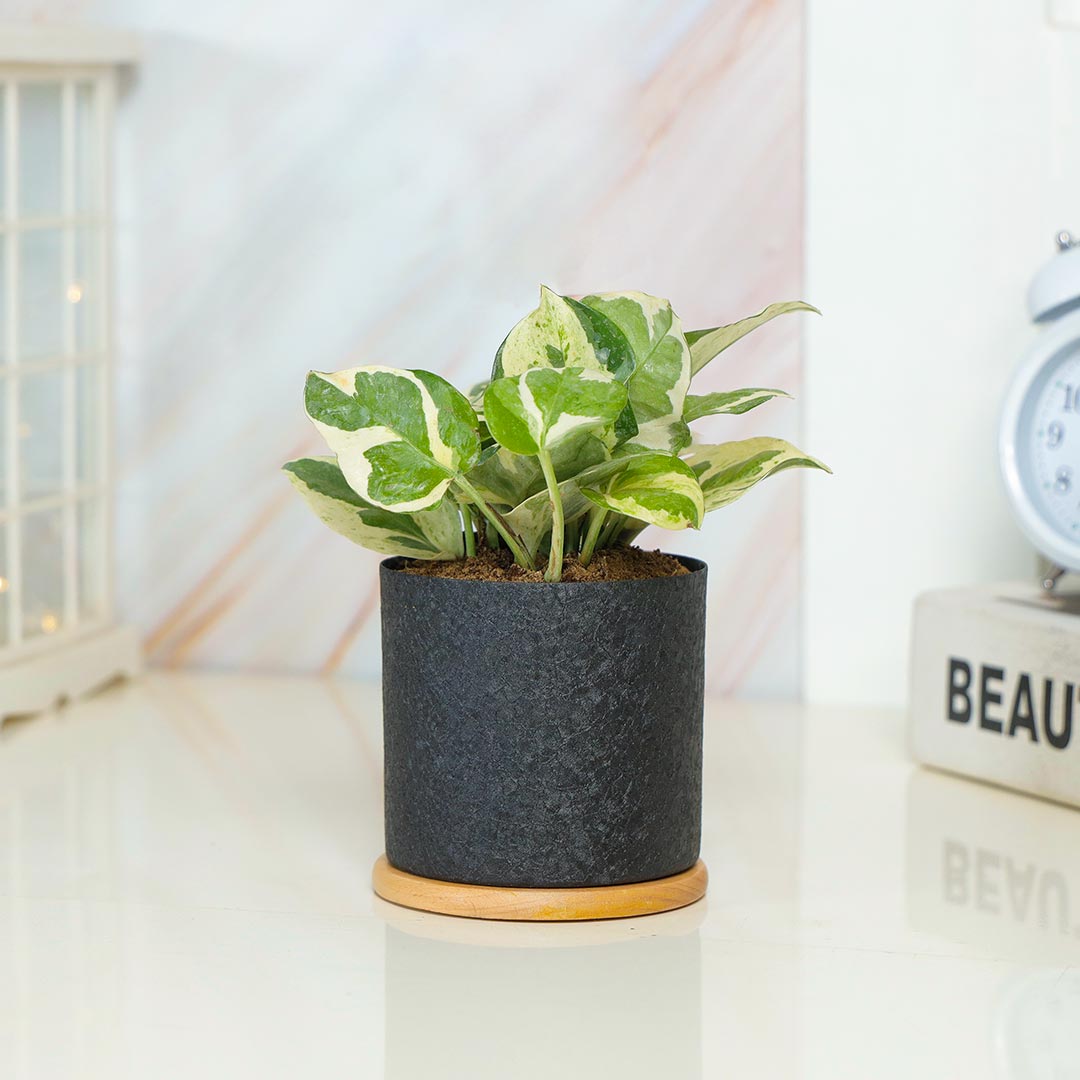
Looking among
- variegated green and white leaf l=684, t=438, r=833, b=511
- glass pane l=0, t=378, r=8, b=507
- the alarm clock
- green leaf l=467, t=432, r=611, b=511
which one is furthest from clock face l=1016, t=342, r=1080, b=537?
glass pane l=0, t=378, r=8, b=507

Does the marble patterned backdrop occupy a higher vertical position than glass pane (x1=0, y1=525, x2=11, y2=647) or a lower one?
higher

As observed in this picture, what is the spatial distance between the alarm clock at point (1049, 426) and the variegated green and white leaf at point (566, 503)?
0.42 metres

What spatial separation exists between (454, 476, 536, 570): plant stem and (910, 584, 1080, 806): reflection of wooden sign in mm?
417

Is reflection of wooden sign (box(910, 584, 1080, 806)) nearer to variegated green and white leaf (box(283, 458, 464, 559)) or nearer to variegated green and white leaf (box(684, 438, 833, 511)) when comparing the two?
variegated green and white leaf (box(684, 438, 833, 511))

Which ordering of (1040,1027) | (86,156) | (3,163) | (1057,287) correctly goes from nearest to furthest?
1. (1040,1027)
2. (1057,287)
3. (3,163)
4. (86,156)

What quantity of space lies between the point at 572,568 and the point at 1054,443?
46cm

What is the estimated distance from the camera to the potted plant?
0.78m

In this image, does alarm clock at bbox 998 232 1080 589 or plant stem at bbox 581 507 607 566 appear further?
alarm clock at bbox 998 232 1080 589

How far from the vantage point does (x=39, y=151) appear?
4.42ft

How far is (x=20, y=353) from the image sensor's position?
134 centimetres

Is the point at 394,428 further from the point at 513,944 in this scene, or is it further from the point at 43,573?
the point at 43,573

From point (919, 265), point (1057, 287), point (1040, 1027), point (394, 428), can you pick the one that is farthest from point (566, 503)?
point (919, 265)

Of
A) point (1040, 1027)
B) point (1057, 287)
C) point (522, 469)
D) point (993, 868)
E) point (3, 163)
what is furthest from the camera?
point (3, 163)

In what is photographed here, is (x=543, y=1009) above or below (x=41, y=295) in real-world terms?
below
